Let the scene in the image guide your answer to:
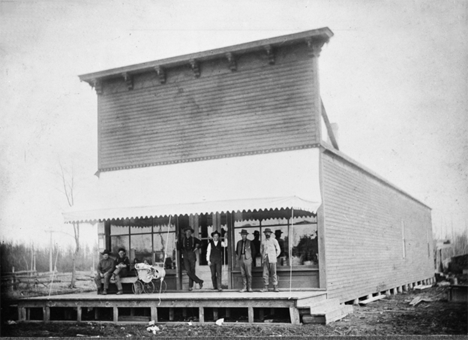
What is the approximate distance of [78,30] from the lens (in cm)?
1505

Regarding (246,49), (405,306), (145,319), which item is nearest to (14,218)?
(145,319)

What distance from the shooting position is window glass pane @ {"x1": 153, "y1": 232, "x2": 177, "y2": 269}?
17.2m

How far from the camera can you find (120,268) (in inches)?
661

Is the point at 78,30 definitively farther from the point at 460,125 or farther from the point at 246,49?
the point at 460,125

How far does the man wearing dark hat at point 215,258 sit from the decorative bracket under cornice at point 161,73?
5.20 m

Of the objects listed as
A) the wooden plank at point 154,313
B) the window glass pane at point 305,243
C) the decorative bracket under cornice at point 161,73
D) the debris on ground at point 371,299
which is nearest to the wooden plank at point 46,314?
the wooden plank at point 154,313

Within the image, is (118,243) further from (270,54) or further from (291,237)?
(270,54)

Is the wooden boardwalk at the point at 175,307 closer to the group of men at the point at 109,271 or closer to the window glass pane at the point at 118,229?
the group of men at the point at 109,271

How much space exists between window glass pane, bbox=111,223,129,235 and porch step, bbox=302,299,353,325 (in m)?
7.05

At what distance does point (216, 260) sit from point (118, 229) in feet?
13.1

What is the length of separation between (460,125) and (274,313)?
6349 millimetres

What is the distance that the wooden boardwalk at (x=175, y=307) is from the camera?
1330 cm

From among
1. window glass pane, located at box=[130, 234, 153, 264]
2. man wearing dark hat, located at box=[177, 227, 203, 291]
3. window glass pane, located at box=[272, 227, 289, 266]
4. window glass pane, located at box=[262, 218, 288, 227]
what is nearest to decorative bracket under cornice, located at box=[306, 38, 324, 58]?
window glass pane, located at box=[262, 218, 288, 227]

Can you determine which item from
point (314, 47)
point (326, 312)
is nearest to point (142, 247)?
point (326, 312)
